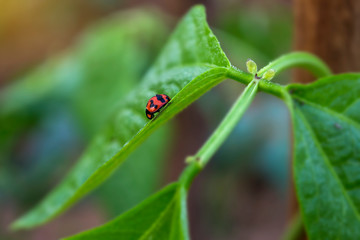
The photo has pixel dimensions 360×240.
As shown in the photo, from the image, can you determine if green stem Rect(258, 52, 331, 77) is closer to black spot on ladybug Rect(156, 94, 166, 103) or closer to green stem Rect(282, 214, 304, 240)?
black spot on ladybug Rect(156, 94, 166, 103)

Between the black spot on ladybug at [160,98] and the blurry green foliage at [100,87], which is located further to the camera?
the blurry green foliage at [100,87]

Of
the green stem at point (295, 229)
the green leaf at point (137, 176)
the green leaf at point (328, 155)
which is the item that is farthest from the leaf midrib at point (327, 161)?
the green leaf at point (137, 176)

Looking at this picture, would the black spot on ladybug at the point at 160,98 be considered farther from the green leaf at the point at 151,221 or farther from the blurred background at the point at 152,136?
the blurred background at the point at 152,136

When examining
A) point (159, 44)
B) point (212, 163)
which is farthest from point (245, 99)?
point (212, 163)

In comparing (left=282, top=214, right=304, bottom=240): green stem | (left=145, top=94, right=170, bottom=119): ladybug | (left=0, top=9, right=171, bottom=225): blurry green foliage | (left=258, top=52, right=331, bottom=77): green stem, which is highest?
(left=0, top=9, right=171, bottom=225): blurry green foliage

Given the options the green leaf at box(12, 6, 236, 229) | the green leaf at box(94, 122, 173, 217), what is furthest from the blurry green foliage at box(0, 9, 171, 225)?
the green leaf at box(12, 6, 236, 229)

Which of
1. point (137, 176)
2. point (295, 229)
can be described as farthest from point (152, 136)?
point (295, 229)
